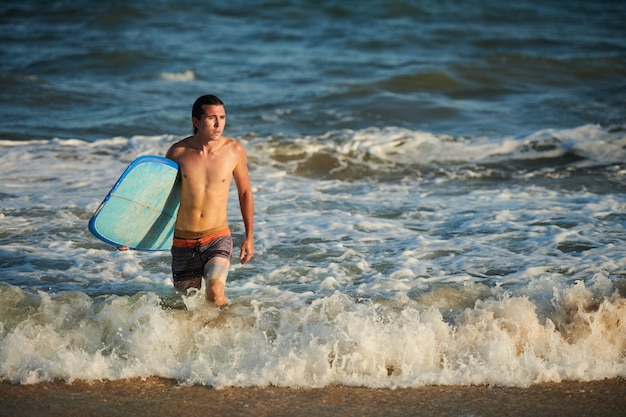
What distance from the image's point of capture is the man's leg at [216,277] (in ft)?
16.4

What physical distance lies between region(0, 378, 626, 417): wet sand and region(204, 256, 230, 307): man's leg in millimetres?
786

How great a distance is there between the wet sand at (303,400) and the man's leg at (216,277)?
0.79m

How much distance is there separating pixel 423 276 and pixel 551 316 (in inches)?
44.4

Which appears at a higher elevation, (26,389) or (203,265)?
(203,265)

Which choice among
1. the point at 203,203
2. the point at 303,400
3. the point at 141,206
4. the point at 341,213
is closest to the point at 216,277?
the point at 203,203

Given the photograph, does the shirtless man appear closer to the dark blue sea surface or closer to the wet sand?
the wet sand

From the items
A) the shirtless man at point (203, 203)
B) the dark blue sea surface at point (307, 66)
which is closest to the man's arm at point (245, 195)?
the shirtless man at point (203, 203)

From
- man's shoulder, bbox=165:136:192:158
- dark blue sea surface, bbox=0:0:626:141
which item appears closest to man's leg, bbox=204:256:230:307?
man's shoulder, bbox=165:136:192:158

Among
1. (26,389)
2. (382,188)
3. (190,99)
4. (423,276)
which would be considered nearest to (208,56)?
(190,99)

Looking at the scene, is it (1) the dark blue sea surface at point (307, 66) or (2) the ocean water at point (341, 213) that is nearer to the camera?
(2) the ocean water at point (341, 213)

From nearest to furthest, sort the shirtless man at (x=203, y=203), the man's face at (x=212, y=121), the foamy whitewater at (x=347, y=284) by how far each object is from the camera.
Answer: the foamy whitewater at (x=347, y=284) < the man's face at (x=212, y=121) < the shirtless man at (x=203, y=203)

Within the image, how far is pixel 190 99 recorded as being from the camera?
45.2 ft

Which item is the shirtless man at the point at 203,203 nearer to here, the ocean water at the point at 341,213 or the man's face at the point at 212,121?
the man's face at the point at 212,121

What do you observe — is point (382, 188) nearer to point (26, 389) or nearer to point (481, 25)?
point (26, 389)
